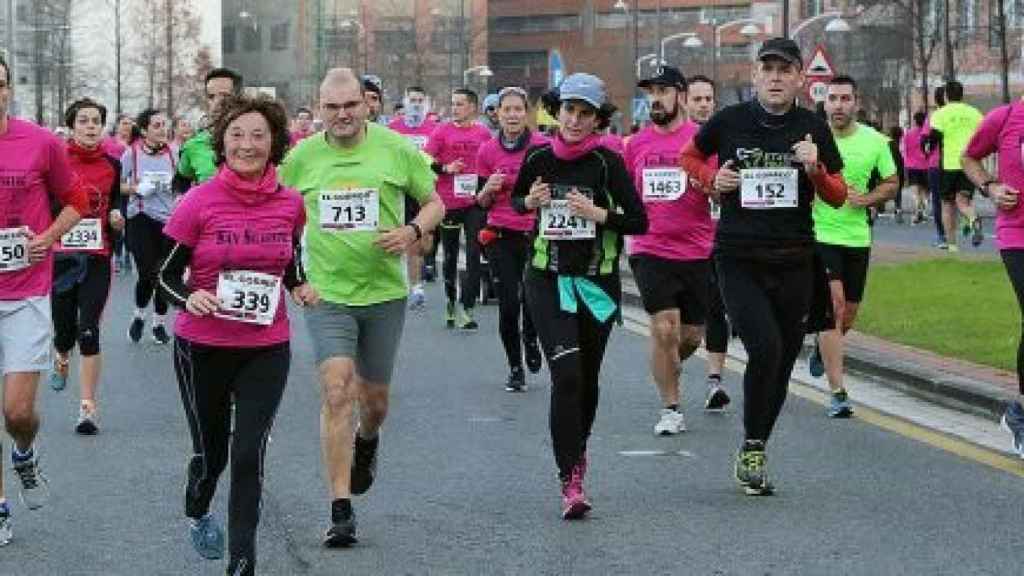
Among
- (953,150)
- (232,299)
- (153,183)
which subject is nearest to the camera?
(232,299)

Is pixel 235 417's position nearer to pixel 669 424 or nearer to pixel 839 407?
pixel 669 424

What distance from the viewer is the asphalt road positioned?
25.0 ft

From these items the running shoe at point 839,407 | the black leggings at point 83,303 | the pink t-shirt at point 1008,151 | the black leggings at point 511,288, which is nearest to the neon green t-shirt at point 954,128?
the black leggings at point 511,288

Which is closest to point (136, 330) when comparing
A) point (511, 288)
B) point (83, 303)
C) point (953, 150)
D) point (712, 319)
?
point (511, 288)

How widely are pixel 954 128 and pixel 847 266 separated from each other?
16.1 m

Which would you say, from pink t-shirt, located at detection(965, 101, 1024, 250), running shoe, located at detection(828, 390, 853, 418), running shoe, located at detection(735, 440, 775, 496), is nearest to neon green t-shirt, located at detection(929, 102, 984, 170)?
running shoe, located at detection(828, 390, 853, 418)

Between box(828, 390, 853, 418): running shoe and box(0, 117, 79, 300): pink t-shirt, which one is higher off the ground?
box(0, 117, 79, 300): pink t-shirt

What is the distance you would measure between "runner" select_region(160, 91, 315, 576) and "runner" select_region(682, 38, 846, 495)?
8.74ft

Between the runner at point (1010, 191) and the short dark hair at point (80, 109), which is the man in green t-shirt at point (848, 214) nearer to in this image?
the runner at point (1010, 191)

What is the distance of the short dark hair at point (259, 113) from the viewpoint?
721cm

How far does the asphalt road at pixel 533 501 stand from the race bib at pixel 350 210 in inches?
49.0

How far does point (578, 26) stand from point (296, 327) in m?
121

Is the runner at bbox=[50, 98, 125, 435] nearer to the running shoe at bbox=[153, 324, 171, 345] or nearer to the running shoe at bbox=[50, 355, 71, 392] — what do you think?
the running shoe at bbox=[50, 355, 71, 392]

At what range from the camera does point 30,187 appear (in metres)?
8.34
